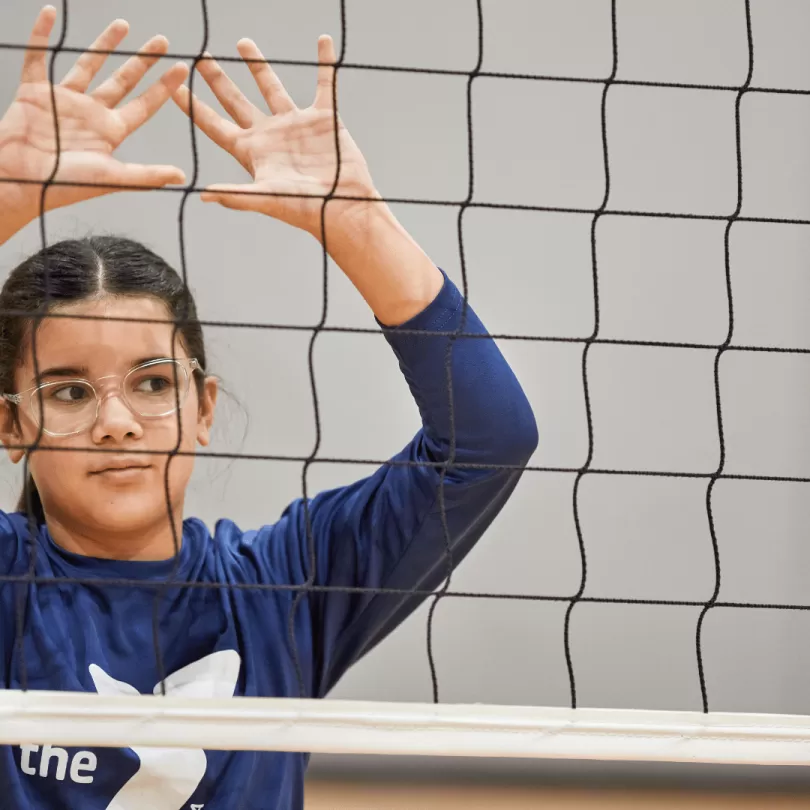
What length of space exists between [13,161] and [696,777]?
1.72 m

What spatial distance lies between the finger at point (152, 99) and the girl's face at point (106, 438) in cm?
15

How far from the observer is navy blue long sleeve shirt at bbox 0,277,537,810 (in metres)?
0.82

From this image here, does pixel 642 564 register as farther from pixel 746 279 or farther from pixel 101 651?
pixel 101 651

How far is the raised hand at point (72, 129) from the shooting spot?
2.48 feet

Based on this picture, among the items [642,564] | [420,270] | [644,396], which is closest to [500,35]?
[644,396]

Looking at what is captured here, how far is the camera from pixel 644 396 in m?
2.04

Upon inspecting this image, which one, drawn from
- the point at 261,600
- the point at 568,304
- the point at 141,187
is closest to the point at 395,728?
the point at 261,600

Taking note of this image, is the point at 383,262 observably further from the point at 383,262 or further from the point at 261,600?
the point at 261,600

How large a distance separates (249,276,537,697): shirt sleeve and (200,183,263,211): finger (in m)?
0.15

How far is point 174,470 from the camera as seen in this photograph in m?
0.86

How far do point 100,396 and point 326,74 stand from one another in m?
0.31

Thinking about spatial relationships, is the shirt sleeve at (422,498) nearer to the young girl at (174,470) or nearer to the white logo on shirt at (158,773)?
the young girl at (174,470)

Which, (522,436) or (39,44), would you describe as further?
(522,436)

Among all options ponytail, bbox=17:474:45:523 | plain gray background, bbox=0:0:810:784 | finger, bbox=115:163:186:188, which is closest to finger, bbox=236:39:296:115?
finger, bbox=115:163:186:188
